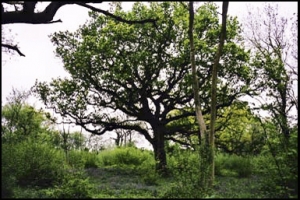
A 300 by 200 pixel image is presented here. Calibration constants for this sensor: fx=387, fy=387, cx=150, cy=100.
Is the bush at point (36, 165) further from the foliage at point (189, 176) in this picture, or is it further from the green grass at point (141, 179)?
the foliage at point (189, 176)

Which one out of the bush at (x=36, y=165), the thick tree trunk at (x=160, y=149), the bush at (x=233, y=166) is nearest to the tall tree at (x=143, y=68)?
the thick tree trunk at (x=160, y=149)

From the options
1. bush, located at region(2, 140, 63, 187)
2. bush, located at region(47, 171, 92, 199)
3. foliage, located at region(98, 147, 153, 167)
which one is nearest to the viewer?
bush, located at region(47, 171, 92, 199)

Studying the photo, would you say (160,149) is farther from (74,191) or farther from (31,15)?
(31,15)

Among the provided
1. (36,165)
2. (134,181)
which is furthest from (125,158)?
(36,165)

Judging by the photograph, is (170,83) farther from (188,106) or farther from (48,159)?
(48,159)

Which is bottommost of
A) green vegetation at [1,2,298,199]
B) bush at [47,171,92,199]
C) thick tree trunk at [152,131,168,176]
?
bush at [47,171,92,199]

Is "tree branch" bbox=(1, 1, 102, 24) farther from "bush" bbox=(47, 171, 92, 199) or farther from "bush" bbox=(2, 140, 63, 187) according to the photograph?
"bush" bbox=(47, 171, 92, 199)

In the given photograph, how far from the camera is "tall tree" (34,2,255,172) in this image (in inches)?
789

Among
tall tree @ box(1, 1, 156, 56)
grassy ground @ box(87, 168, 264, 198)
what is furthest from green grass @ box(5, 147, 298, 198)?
tall tree @ box(1, 1, 156, 56)

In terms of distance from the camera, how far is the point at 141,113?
22109mm

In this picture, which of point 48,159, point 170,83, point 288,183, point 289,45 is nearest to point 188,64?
point 170,83

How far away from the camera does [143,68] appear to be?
20.8 metres

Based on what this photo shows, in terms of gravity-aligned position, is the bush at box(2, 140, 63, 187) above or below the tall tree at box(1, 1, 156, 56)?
below

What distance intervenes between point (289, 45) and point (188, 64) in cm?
626
